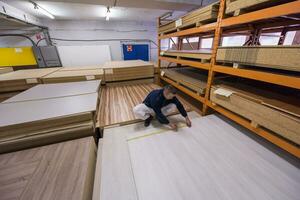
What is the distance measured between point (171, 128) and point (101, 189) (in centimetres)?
103

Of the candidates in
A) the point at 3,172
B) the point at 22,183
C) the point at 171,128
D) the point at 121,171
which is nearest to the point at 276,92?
the point at 171,128

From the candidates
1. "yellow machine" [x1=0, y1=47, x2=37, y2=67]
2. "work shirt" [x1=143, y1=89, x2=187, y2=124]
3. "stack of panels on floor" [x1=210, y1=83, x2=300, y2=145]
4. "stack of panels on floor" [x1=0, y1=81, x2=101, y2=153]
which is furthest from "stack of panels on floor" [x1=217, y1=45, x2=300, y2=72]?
"yellow machine" [x1=0, y1=47, x2=37, y2=67]

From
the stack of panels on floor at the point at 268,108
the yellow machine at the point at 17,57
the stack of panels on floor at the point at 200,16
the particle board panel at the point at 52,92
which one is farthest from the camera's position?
the yellow machine at the point at 17,57

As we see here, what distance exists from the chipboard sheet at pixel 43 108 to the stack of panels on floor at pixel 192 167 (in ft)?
1.65

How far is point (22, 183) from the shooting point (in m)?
0.96

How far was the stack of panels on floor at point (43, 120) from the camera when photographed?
1.36 meters

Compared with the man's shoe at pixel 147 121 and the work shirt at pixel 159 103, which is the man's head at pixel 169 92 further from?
the man's shoe at pixel 147 121

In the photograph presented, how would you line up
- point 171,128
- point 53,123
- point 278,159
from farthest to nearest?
point 171,128 < point 53,123 < point 278,159

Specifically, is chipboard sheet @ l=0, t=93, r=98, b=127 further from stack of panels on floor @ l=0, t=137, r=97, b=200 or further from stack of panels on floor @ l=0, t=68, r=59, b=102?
stack of panels on floor @ l=0, t=68, r=59, b=102

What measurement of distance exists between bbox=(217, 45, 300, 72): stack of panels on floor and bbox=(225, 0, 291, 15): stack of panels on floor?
0.34 metres

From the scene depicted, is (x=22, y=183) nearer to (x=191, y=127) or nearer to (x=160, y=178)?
(x=160, y=178)

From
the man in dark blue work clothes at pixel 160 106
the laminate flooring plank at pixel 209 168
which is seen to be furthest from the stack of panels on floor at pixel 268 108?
the man in dark blue work clothes at pixel 160 106

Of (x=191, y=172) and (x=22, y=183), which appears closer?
(x=22, y=183)

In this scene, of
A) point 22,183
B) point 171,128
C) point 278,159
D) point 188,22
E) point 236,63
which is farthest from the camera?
point 188,22
